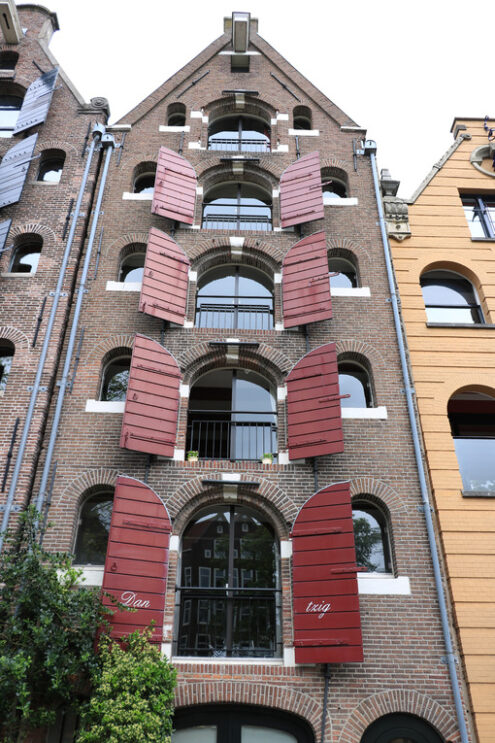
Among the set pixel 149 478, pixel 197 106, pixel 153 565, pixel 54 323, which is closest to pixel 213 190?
pixel 197 106

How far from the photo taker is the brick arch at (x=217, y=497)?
1223 cm

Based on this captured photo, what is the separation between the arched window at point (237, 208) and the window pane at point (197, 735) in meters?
12.1

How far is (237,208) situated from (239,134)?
3.46 meters

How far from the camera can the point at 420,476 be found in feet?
41.6

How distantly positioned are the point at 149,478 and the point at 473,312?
31.9ft

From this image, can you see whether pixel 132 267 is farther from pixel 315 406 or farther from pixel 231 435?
pixel 315 406

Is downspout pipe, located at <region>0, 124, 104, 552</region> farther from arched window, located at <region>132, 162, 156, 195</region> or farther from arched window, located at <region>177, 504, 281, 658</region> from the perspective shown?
arched window, located at <region>177, 504, 281, 658</region>

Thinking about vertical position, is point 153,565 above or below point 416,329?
below

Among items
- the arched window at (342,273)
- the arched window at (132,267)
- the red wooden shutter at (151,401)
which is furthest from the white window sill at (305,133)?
the red wooden shutter at (151,401)

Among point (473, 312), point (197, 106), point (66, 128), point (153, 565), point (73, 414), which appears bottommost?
point (153, 565)


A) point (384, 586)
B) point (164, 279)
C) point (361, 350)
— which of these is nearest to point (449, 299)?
point (361, 350)

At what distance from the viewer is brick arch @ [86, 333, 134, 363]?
46.4 feet

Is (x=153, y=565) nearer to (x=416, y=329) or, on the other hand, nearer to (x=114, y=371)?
(x=114, y=371)

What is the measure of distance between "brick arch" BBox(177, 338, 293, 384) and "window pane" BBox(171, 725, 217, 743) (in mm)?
7020
